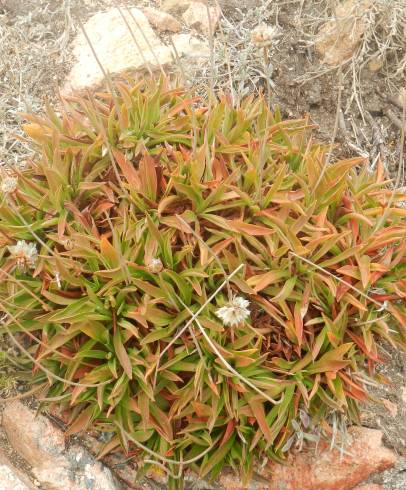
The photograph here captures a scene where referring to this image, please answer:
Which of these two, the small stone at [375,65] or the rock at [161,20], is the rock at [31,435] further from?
the small stone at [375,65]

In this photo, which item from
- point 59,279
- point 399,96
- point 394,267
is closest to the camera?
point 59,279

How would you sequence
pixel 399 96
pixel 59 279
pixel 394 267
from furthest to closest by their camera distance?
pixel 399 96 → pixel 394 267 → pixel 59 279

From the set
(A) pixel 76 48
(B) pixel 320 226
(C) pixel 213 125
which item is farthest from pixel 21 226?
(A) pixel 76 48

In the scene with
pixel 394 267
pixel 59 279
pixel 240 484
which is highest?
pixel 59 279

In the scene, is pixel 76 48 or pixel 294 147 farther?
pixel 76 48

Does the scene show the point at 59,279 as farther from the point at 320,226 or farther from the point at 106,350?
the point at 320,226

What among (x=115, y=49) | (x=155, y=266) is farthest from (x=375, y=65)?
(x=155, y=266)
